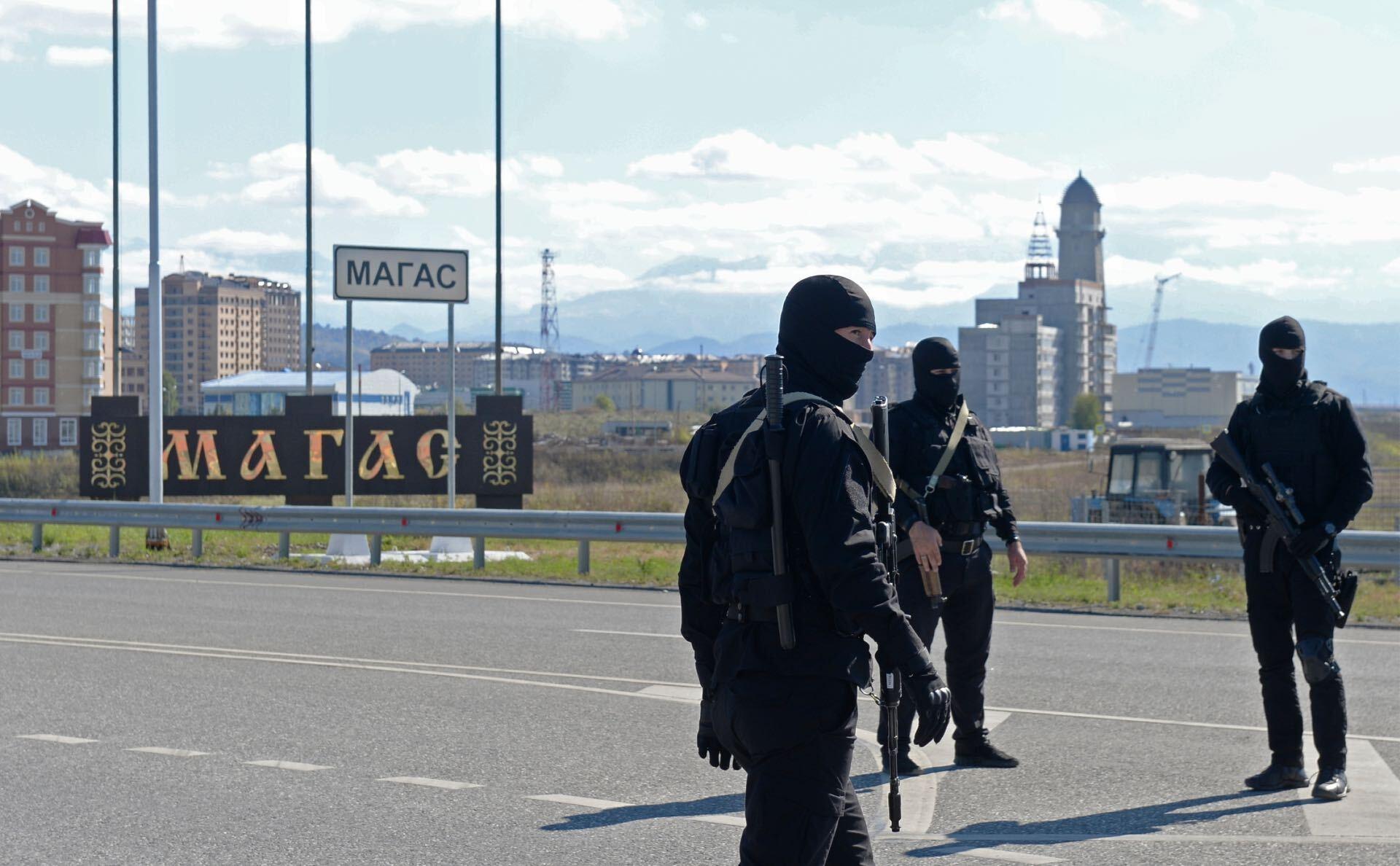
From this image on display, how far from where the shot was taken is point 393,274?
23.2m

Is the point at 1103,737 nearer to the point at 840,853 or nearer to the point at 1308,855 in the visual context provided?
the point at 1308,855

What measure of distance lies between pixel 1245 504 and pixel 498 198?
67.6ft

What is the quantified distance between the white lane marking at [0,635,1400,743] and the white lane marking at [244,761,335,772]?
2563 mm

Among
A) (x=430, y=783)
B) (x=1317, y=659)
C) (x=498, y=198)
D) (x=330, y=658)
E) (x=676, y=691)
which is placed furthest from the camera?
(x=498, y=198)

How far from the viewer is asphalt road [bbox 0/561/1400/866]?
6.45 m

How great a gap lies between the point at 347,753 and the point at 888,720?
420 cm

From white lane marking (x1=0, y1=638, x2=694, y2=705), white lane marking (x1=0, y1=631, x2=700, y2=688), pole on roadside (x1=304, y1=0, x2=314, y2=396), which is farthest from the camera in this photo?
pole on roadside (x1=304, y1=0, x2=314, y2=396)

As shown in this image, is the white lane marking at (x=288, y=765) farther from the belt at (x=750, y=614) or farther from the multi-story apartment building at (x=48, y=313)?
the multi-story apartment building at (x=48, y=313)

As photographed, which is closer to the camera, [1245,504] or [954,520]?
[1245,504]

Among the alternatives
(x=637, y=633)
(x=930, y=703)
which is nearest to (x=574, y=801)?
(x=930, y=703)

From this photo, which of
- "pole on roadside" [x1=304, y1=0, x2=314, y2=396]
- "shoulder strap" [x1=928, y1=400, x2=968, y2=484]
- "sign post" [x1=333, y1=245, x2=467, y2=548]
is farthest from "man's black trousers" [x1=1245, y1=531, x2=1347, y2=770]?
"pole on roadside" [x1=304, y1=0, x2=314, y2=396]

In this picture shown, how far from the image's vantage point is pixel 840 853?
4.55 meters

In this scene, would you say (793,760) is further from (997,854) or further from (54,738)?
(54,738)

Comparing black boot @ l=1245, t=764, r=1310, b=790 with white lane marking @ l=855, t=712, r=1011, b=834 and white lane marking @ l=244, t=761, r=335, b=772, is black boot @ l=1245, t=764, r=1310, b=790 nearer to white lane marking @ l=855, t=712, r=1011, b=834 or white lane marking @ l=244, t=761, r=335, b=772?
white lane marking @ l=855, t=712, r=1011, b=834
